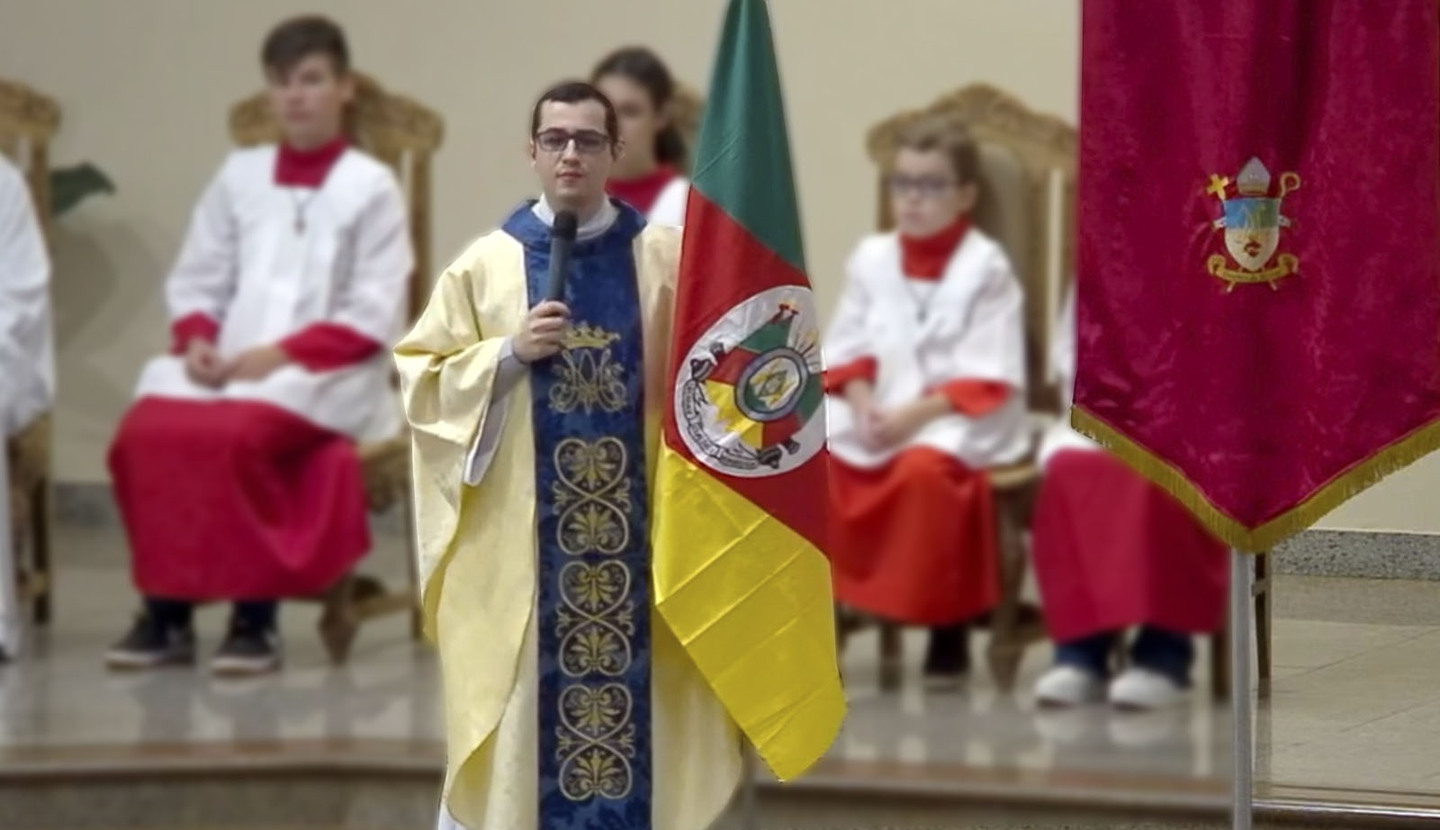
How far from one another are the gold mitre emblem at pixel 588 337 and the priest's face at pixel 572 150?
0.60 feet

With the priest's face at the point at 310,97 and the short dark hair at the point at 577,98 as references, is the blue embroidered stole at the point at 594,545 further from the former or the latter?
the priest's face at the point at 310,97

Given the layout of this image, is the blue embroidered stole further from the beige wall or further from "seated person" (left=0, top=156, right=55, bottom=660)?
the beige wall

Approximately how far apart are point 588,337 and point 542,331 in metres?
0.15

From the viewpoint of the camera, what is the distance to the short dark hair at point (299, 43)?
23.9ft

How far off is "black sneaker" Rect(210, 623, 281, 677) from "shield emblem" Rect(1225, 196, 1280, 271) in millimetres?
3381

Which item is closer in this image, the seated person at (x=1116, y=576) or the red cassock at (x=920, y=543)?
the seated person at (x=1116, y=576)

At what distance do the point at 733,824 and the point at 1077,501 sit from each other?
53.3 inches

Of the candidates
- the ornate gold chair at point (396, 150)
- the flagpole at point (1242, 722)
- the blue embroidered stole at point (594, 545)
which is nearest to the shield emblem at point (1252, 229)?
the flagpole at point (1242, 722)

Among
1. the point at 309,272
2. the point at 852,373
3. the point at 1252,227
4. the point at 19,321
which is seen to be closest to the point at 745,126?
the point at 1252,227

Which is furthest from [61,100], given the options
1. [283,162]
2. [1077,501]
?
[1077,501]

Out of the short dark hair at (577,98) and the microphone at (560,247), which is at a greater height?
the short dark hair at (577,98)

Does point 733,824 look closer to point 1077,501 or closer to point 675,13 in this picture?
point 1077,501

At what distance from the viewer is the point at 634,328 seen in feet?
14.2

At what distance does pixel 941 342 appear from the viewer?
280 inches
